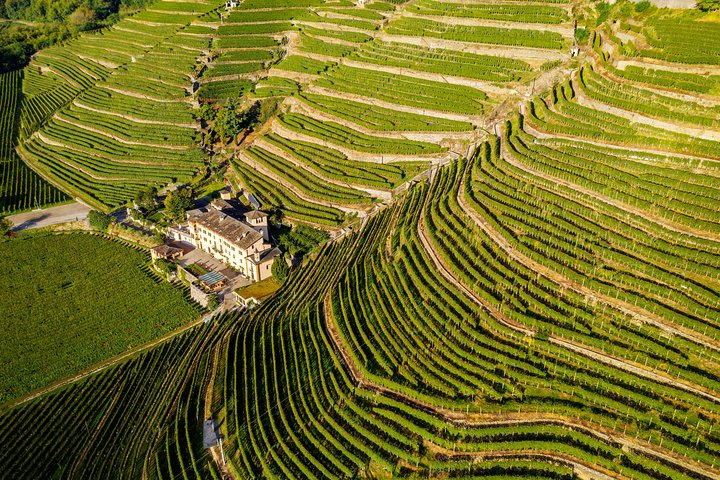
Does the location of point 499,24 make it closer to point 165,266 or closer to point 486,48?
point 486,48

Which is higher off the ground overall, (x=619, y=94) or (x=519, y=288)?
(x=619, y=94)

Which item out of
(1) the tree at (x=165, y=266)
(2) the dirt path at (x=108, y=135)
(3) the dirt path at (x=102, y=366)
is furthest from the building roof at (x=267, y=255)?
(2) the dirt path at (x=108, y=135)

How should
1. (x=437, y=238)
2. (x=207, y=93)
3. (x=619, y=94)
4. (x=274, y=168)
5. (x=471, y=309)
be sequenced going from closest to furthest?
1. (x=471, y=309)
2. (x=437, y=238)
3. (x=619, y=94)
4. (x=274, y=168)
5. (x=207, y=93)

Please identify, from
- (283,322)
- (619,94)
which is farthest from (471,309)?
(619,94)

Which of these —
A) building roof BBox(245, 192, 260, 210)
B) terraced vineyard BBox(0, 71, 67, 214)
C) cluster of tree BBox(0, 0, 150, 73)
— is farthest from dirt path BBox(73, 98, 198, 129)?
cluster of tree BBox(0, 0, 150, 73)

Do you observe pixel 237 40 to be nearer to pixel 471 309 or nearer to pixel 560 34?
pixel 560 34

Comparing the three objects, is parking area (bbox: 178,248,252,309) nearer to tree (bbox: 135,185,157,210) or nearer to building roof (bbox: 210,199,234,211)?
building roof (bbox: 210,199,234,211)
